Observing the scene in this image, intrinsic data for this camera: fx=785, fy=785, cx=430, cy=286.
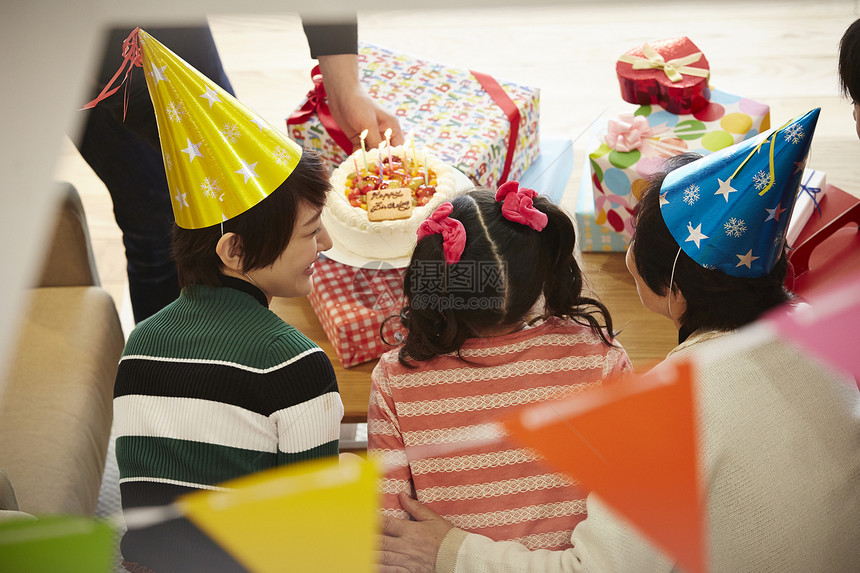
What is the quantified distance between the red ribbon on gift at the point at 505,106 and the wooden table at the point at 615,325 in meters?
0.26

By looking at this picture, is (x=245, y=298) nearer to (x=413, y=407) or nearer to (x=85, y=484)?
(x=413, y=407)

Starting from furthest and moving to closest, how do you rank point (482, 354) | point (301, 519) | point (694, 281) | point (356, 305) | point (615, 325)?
point (356, 305) → point (615, 325) → point (482, 354) → point (694, 281) → point (301, 519)

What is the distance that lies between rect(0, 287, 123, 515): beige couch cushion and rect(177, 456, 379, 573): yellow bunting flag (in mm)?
639

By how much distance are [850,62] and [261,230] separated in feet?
2.51

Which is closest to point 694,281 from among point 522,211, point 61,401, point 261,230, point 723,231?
point 723,231

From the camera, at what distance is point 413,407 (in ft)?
3.20

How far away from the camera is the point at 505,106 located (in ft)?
4.73

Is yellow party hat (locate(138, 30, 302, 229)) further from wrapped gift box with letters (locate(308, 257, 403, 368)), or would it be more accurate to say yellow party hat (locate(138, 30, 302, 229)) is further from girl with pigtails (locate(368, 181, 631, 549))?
wrapped gift box with letters (locate(308, 257, 403, 368))

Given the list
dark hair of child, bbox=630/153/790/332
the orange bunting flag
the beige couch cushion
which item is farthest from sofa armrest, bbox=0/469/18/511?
dark hair of child, bbox=630/153/790/332

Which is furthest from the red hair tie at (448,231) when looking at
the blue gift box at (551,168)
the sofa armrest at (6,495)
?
the sofa armrest at (6,495)

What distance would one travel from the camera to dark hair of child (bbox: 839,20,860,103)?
946 millimetres

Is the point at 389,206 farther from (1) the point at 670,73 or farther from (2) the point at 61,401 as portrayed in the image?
(2) the point at 61,401

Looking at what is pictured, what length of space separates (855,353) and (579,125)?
89 centimetres

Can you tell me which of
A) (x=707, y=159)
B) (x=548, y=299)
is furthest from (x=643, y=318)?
(x=707, y=159)
